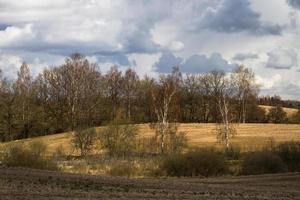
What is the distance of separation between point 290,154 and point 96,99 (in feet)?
210

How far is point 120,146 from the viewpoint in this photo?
7150 centimetres

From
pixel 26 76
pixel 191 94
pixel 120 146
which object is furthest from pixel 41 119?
pixel 120 146

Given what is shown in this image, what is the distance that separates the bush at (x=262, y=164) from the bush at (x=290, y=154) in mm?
2638

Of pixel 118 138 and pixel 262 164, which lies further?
pixel 118 138

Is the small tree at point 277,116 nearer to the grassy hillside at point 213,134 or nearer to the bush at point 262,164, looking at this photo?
the grassy hillside at point 213,134

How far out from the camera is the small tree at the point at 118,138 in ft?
234

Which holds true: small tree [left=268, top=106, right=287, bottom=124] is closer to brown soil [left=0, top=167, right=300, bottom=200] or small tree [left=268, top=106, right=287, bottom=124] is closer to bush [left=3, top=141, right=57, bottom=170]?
bush [left=3, top=141, right=57, bottom=170]

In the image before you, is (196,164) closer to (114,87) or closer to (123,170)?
(123,170)

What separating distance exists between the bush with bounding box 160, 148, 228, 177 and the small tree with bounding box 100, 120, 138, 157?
20.7 metres

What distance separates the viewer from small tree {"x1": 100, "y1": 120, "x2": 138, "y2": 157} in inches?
2813

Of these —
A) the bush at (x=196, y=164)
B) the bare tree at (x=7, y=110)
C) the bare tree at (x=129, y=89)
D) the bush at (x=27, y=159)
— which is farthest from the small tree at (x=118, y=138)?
the bare tree at (x=129, y=89)

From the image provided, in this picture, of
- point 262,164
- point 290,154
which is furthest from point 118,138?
point 262,164

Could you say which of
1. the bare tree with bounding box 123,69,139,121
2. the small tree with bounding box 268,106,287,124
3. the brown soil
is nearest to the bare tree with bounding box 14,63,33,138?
the bare tree with bounding box 123,69,139,121

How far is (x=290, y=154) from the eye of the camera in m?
54.9
